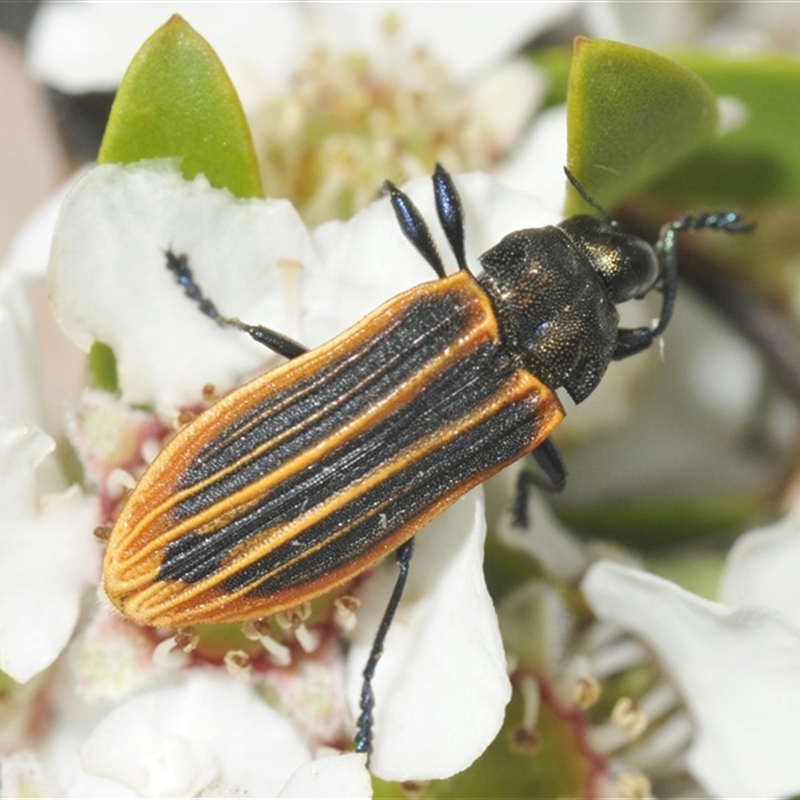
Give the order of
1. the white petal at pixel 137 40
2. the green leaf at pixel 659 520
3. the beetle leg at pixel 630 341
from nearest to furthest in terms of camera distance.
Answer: the beetle leg at pixel 630 341
the green leaf at pixel 659 520
the white petal at pixel 137 40

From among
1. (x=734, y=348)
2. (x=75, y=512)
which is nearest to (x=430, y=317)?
(x=75, y=512)

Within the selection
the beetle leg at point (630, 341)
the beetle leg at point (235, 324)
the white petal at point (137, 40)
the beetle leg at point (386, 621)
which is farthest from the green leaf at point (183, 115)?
the white petal at point (137, 40)

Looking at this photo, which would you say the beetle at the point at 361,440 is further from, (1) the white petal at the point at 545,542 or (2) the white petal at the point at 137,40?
(2) the white petal at the point at 137,40

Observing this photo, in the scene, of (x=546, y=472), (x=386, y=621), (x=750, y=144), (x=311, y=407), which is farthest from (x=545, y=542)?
(x=750, y=144)

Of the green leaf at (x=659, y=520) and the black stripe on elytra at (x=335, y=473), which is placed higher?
the black stripe on elytra at (x=335, y=473)

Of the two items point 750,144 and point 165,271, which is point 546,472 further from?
point 750,144

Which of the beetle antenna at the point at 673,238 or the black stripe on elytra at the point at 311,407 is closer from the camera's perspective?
the black stripe on elytra at the point at 311,407

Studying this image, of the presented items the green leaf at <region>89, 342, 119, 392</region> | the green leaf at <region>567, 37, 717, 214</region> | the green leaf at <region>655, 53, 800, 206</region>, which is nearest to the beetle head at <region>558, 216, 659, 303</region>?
the green leaf at <region>567, 37, 717, 214</region>
